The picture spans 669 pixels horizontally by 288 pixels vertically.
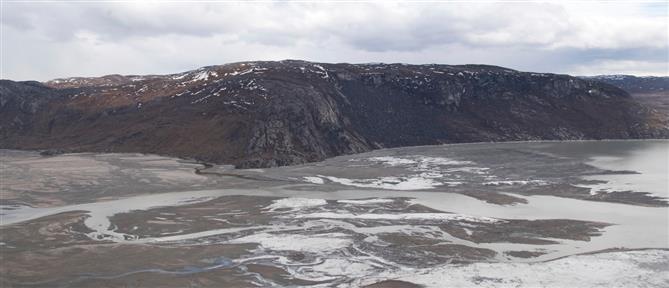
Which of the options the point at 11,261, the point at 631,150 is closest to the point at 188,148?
the point at 11,261

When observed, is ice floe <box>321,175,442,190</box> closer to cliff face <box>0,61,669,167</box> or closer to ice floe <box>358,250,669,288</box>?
cliff face <box>0,61,669,167</box>

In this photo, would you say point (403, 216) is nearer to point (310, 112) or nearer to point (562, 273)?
point (562, 273)

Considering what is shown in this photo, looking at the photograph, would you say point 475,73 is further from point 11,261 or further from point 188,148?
point 11,261

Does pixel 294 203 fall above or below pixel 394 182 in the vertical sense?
below

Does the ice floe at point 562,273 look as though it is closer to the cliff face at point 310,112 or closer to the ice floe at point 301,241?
the ice floe at point 301,241

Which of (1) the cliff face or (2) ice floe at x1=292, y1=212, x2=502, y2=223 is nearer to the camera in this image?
(2) ice floe at x1=292, y1=212, x2=502, y2=223

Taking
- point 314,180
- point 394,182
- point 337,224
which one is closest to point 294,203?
point 337,224

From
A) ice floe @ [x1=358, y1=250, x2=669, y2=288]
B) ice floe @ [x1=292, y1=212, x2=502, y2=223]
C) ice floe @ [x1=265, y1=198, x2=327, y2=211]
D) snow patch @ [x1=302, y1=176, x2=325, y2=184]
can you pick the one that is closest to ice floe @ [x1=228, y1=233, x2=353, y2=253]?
ice floe @ [x1=292, y1=212, x2=502, y2=223]

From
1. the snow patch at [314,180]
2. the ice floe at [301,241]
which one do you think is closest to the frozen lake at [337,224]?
the ice floe at [301,241]
